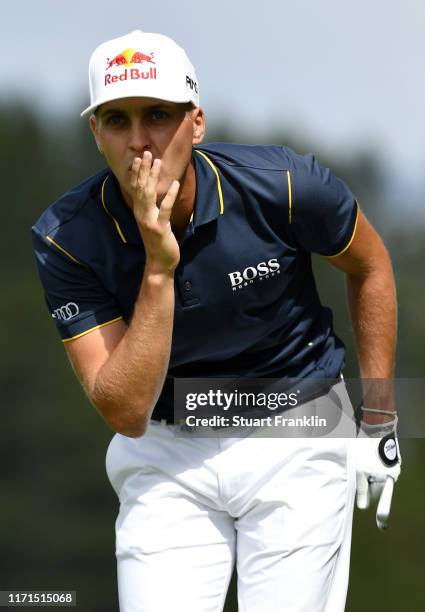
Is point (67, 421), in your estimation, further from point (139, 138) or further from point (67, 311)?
point (139, 138)

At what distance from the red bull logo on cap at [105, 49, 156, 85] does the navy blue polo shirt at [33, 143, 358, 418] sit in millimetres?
326

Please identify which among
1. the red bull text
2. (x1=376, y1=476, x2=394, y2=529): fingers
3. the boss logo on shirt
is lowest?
(x1=376, y1=476, x2=394, y2=529): fingers

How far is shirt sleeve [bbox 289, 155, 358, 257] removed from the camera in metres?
3.27

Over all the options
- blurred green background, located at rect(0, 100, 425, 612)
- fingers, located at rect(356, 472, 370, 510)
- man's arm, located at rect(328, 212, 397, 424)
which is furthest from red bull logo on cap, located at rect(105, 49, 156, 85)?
blurred green background, located at rect(0, 100, 425, 612)

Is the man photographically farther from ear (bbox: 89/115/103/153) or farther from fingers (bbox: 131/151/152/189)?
fingers (bbox: 131/151/152/189)

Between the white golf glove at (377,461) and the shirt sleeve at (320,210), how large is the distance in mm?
585

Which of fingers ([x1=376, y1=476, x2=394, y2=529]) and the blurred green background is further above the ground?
fingers ([x1=376, y1=476, x2=394, y2=529])

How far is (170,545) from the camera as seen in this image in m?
3.33

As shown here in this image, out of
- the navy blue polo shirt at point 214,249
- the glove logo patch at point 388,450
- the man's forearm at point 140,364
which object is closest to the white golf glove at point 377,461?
the glove logo patch at point 388,450

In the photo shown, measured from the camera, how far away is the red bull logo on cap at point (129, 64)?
9.96 ft

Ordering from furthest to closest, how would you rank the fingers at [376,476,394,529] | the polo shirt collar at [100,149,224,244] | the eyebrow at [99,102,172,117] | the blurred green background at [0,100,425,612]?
the blurred green background at [0,100,425,612]
the fingers at [376,476,394,529]
the polo shirt collar at [100,149,224,244]
the eyebrow at [99,102,172,117]

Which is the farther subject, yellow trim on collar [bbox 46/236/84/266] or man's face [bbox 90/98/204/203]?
yellow trim on collar [bbox 46/236/84/266]

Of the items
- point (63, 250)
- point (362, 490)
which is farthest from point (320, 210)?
point (362, 490)

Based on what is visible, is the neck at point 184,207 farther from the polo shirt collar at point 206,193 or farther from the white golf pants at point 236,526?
the white golf pants at point 236,526
